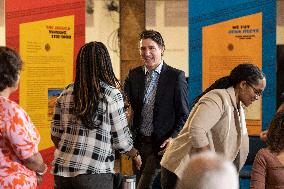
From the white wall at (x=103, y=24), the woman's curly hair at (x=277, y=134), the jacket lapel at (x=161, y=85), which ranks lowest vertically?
the woman's curly hair at (x=277, y=134)

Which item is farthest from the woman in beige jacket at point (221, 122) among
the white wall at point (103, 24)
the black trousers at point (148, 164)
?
the white wall at point (103, 24)

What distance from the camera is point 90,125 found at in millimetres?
2943

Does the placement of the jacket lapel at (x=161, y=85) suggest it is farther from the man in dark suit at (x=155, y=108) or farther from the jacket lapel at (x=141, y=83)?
the jacket lapel at (x=141, y=83)

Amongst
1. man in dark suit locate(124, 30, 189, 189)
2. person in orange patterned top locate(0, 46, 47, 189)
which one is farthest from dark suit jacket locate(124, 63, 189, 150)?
person in orange patterned top locate(0, 46, 47, 189)

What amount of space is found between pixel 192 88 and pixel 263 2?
1020 mm

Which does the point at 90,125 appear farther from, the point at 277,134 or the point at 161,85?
the point at 161,85

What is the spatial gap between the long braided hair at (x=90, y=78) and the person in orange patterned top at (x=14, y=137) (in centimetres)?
37

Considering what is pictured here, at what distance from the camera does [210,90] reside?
3326mm

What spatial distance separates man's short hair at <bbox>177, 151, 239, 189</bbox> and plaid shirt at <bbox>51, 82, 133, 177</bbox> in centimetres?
155

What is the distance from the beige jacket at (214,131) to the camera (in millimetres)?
3105

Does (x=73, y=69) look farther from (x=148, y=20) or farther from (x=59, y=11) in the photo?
(x=148, y=20)

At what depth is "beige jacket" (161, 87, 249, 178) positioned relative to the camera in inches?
122

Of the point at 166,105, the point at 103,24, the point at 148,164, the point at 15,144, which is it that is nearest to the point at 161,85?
the point at 166,105

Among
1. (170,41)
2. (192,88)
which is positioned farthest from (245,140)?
(170,41)
